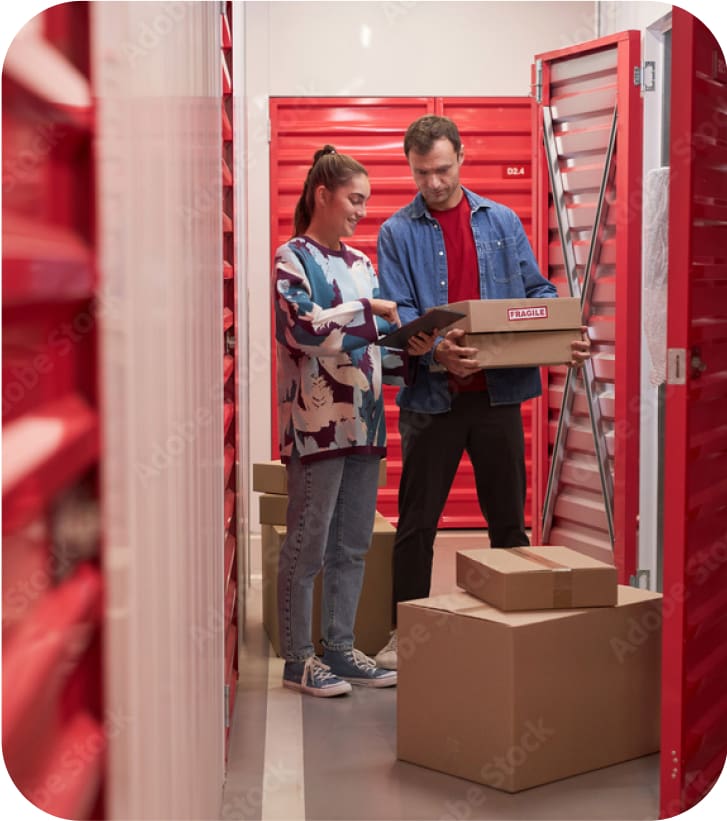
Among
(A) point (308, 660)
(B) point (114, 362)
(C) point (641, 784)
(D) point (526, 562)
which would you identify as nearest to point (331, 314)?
(D) point (526, 562)

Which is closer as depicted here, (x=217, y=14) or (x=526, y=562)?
(x=217, y=14)

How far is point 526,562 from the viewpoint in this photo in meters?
2.80

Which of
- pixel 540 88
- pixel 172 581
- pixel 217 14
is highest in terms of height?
pixel 540 88

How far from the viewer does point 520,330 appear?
3.17 m

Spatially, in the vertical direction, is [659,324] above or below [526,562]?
above

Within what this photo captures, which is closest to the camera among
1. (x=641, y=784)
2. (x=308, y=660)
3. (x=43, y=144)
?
(x=43, y=144)

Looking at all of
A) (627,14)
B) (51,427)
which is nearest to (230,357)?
(627,14)

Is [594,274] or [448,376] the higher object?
[594,274]

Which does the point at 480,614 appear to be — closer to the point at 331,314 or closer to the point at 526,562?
the point at 526,562

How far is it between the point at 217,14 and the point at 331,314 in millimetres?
952

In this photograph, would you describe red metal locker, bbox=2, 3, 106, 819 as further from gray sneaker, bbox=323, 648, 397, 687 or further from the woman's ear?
gray sneaker, bbox=323, 648, 397, 687

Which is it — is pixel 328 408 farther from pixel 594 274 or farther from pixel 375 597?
pixel 594 274

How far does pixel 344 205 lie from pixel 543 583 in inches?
49.5

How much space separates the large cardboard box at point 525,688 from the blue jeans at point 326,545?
0.55 m
